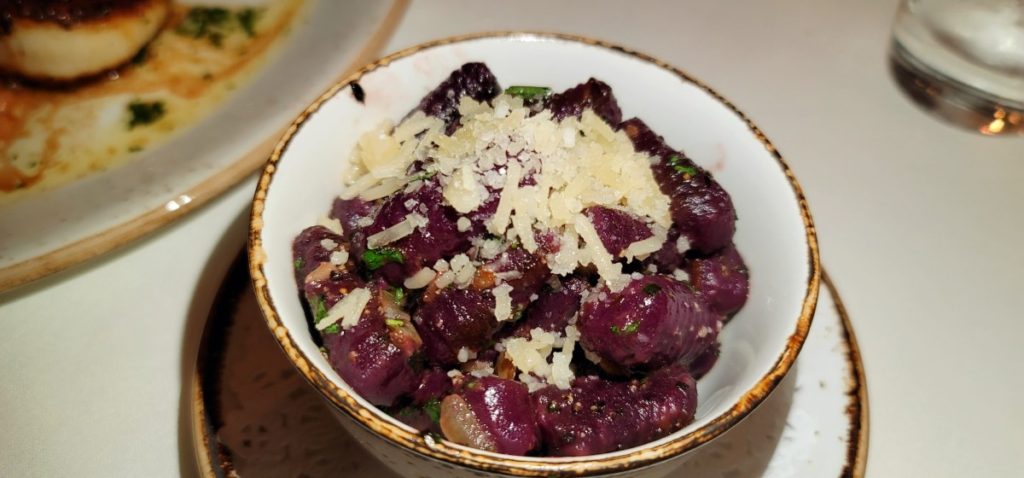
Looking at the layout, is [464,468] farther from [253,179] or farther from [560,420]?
[253,179]

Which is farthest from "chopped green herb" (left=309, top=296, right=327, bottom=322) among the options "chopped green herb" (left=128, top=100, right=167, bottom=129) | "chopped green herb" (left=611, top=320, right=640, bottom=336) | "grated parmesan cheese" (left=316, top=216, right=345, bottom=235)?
"chopped green herb" (left=128, top=100, right=167, bottom=129)

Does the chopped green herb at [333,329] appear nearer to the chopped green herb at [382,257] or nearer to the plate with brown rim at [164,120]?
the chopped green herb at [382,257]

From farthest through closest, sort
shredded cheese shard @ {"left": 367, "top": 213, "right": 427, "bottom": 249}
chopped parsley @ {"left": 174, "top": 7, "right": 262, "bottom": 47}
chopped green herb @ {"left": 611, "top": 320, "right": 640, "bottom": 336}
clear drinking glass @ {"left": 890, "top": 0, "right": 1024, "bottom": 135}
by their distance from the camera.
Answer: chopped parsley @ {"left": 174, "top": 7, "right": 262, "bottom": 47}, clear drinking glass @ {"left": 890, "top": 0, "right": 1024, "bottom": 135}, shredded cheese shard @ {"left": 367, "top": 213, "right": 427, "bottom": 249}, chopped green herb @ {"left": 611, "top": 320, "right": 640, "bottom": 336}

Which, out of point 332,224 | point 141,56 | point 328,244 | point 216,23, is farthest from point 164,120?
point 328,244

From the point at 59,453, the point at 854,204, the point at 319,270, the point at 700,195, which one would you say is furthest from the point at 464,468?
the point at 854,204

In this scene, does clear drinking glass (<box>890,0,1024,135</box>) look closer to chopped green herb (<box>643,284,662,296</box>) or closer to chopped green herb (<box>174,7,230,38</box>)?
chopped green herb (<box>643,284,662,296</box>)

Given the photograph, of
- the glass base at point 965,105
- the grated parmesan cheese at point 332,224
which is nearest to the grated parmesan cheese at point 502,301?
the grated parmesan cheese at point 332,224

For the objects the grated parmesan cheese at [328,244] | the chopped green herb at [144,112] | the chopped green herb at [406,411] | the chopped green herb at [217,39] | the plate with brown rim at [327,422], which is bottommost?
the plate with brown rim at [327,422]

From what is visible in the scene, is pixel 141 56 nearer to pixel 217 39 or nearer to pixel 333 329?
pixel 217 39
